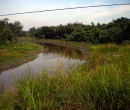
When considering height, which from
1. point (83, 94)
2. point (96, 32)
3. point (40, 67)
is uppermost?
point (96, 32)

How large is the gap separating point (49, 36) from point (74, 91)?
61.6m

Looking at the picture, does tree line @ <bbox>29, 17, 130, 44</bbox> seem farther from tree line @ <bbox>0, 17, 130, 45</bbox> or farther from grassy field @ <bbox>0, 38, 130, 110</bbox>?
grassy field @ <bbox>0, 38, 130, 110</bbox>

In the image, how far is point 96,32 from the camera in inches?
1610

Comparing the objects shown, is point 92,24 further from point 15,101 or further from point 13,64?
point 15,101

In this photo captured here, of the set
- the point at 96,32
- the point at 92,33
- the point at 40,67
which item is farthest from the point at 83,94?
the point at 92,33

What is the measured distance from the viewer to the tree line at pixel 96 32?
96.2 ft

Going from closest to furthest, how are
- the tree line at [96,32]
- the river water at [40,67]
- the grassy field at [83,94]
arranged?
1. the grassy field at [83,94]
2. the river water at [40,67]
3. the tree line at [96,32]

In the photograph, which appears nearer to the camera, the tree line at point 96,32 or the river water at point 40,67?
the river water at point 40,67

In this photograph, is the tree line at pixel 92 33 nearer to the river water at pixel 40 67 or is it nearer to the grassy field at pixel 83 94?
the river water at pixel 40 67

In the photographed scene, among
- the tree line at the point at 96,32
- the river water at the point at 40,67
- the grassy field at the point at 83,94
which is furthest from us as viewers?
the tree line at the point at 96,32

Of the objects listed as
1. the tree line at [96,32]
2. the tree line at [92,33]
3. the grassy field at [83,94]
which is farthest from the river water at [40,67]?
the tree line at [96,32]

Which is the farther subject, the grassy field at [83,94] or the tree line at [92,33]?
the tree line at [92,33]

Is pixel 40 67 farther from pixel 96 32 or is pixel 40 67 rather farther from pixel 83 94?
pixel 96 32

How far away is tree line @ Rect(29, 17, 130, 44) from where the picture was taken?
29323mm
